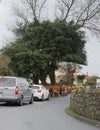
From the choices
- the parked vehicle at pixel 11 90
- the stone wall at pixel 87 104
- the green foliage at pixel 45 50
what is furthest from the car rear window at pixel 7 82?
the green foliage at pixel 45 50

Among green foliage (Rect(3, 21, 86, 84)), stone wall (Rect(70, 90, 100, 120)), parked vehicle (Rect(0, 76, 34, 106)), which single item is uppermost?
green foliage (Rect(3, 21, 86, 84))

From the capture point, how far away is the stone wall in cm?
1902

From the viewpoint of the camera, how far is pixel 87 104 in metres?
20.6

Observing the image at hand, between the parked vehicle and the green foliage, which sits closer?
the parked vehicle

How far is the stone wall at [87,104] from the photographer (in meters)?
19.0

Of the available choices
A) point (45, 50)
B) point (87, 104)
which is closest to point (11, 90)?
point (87, 104)

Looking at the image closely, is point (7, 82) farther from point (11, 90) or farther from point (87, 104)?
point (87, 104)

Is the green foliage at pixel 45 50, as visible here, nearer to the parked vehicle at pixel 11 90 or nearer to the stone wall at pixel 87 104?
the parked vehicle at pixel 11 90

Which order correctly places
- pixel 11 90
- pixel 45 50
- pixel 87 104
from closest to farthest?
1. pixel 87 104
2. pixel 11 90
3. pixel 45 50

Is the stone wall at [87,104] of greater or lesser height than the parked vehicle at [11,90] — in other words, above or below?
below

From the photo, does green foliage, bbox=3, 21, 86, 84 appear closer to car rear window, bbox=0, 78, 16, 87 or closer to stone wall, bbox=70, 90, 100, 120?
car rear window, bbox=0, 78, 16, 87

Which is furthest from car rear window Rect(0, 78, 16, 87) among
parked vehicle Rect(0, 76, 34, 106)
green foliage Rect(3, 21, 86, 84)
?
green foliage Rect(3, 21, 86, 84)

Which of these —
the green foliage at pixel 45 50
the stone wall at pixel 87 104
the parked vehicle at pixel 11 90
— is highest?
the green foliage at pixel 45 50

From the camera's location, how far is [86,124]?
17531 mm
